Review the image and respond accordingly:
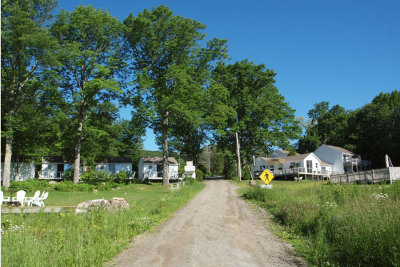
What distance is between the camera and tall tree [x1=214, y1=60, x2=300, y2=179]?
45219 millimetres

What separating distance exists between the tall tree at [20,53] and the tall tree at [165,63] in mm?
9362

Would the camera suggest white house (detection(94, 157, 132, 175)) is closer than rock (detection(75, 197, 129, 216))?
No

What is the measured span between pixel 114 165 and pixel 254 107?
81.9 feet

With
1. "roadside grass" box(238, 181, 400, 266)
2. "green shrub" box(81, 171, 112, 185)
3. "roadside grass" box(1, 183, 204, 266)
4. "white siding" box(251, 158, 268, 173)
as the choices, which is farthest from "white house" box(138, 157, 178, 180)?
"roadside grass" box(238, 181, 400, 266)

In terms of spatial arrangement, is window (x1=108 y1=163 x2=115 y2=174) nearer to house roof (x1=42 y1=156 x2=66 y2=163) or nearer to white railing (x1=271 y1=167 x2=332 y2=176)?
house roof (x1=42 y1=156 x2=66 y2=163)

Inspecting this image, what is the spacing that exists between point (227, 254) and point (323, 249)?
2.33 metres

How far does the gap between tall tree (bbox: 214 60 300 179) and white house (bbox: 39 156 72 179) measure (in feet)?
83.2

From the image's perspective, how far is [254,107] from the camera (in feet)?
147

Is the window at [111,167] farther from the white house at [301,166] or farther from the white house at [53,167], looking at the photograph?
the white house at [301,166]

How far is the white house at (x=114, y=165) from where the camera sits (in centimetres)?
4531

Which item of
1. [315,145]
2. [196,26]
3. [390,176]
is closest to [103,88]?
[196,26]

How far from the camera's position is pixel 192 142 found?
5147 centimetres

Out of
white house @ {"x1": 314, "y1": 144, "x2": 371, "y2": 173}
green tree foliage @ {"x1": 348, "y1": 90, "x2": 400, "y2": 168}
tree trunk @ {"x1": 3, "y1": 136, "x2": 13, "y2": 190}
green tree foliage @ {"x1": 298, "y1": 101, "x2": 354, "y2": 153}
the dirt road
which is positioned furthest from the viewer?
green tree foliage @ {"x1": 298, "y1": 101, "x2": 354, "y2": 153}

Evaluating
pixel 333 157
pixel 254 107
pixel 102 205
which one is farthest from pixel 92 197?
pixel 333 157
